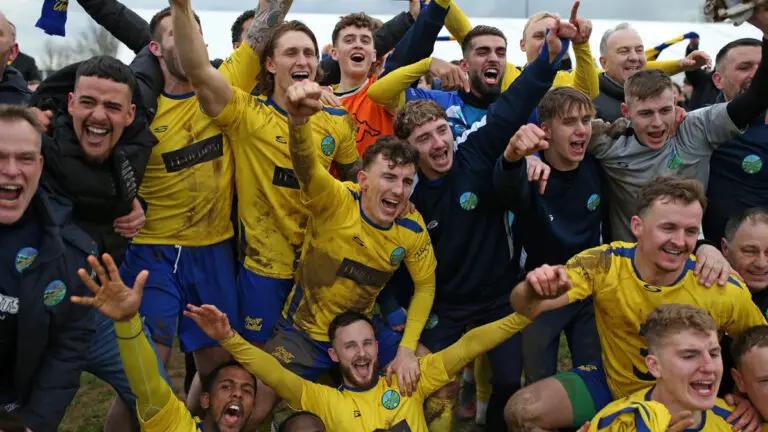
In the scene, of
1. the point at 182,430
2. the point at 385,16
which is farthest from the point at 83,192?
the point at 385,16

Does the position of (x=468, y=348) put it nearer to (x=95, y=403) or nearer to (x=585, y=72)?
(x=585, y=72)

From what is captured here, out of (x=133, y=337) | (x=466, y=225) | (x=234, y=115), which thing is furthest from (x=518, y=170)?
(x=133, y=337)

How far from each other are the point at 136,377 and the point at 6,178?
1045 mm

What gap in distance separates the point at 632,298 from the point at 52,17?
13.3 feet

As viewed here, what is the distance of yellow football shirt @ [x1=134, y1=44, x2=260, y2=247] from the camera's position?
4.15 m

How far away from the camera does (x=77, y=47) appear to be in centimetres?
1400

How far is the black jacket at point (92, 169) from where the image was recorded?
3.53 meters

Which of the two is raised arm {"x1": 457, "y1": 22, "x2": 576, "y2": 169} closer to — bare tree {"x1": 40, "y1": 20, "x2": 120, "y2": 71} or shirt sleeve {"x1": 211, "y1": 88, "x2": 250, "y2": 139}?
shirt sleeve {"x1": 211, "y1": 88, "x2": 250, "y2": 139}

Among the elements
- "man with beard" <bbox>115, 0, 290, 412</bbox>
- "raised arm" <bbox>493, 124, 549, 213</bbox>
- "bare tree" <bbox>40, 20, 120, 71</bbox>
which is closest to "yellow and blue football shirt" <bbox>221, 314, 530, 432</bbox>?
"man with beard" <bbox>115, 0, 290, 412</bbox>

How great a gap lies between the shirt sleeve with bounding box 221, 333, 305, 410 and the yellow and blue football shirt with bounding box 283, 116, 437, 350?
14.3 inches

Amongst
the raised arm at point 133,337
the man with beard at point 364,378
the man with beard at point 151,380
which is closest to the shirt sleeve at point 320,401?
the man with beard at point 364,378

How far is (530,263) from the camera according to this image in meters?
4.72

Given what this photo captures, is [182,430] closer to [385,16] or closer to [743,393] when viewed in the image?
[743,393]

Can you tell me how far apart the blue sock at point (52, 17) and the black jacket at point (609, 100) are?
4069mm
